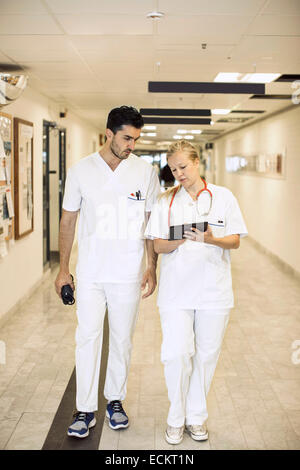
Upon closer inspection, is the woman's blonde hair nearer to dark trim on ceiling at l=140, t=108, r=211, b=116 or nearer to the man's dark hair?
the man's dark hair

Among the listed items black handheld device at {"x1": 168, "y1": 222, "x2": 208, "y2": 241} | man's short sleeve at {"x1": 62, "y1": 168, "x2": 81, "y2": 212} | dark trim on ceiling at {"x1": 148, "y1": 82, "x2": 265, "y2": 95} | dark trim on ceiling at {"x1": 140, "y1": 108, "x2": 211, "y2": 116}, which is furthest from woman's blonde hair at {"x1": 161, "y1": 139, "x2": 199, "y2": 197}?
dark trim on ceiling at {"x1": 140, "y1": 108, "x2": 211, "y2": 116}

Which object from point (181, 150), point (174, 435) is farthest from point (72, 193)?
point (174, 435)

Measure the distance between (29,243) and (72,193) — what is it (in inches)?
Answer: 146

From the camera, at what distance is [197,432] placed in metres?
2.80

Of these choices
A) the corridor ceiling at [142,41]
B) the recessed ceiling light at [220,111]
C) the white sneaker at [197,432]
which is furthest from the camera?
the recessed ceiling light at [220,111]

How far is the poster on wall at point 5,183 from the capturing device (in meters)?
4.92

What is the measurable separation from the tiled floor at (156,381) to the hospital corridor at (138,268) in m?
0.02

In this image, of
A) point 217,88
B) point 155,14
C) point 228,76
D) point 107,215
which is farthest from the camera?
point 228,76

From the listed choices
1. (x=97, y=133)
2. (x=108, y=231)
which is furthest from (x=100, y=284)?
(x=97, y=133)

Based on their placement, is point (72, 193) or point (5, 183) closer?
point (72, 193)

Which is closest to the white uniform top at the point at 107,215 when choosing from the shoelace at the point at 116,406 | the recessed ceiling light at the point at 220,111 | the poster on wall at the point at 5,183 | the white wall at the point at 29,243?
the shoelace at the point at 116,406

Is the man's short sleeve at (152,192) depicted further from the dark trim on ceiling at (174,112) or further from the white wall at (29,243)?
the dark trim on ceiling at (174,112)

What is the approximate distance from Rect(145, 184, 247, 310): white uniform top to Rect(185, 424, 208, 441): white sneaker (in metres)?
0.66

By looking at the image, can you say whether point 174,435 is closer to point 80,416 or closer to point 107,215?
point 80,416
